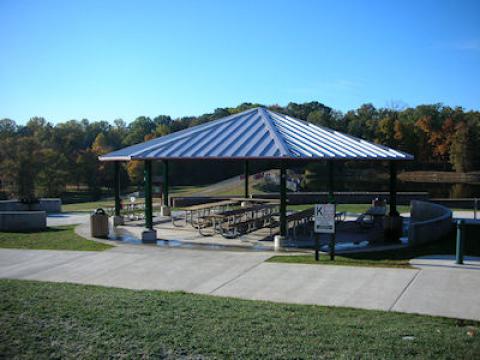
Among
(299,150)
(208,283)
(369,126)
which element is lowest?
(208,283)

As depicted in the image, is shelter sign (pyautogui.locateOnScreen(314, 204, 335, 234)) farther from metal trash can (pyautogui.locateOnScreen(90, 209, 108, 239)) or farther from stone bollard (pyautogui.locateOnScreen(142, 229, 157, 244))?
metal trash can (pyautogui.locateOnScreen(90, 209, 108, 239))

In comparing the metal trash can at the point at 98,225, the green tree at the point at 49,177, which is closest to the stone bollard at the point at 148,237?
the metal trash can at the point at 98,225

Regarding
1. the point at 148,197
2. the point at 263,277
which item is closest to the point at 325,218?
the point at 263,277

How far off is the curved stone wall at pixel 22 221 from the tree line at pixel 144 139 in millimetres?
25755

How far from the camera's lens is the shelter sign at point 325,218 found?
36.2ft

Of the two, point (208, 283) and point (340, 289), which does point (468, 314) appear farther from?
point (208, 283)

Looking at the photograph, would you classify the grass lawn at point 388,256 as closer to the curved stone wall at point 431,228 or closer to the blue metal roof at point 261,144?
the curved stone wall at point 431,228

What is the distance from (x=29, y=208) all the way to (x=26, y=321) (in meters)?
16.4

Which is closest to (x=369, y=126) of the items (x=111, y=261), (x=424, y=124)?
(x=424, y=124)

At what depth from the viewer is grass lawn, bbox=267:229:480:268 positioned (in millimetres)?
10961

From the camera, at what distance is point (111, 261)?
1170 cm

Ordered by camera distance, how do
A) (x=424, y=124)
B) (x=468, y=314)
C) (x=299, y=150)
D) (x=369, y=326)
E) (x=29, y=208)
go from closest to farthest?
(x=369, y=326) → (x=468, y=314) → (x=299, y=150) → (x=29, y=208) → (x=424, y=124)

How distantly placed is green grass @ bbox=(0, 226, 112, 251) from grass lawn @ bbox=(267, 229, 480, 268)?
553cm

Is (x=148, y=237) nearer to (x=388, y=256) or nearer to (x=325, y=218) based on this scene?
(x=325, y=218)
